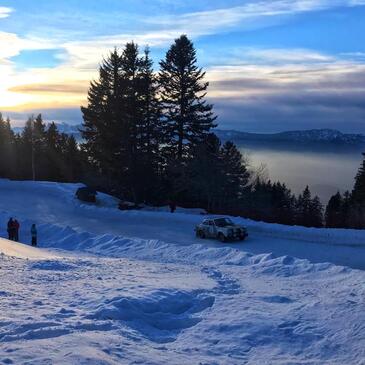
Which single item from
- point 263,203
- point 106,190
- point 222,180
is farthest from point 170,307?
point 106,190

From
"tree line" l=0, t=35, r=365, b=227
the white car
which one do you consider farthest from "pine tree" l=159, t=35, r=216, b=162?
the white car

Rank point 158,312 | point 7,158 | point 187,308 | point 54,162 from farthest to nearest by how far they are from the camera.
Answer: point 54,162
point 7,158
point 187,308
point 158,312

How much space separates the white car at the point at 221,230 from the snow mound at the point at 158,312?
46.6 ft

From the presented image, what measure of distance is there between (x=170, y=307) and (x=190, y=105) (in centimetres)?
4192

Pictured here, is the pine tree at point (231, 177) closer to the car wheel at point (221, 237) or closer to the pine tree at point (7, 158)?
the car wheel at point (221, 237)

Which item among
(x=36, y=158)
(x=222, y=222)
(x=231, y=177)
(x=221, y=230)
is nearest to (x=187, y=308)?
(x=221, y=230)

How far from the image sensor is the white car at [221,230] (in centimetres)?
2712

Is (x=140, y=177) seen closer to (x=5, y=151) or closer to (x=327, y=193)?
(x=5, y=151)

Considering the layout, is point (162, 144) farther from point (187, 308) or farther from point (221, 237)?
point (187, 308)

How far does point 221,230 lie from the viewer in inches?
1080

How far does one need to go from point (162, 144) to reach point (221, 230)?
26.7 meters

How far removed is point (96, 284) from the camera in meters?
14.4

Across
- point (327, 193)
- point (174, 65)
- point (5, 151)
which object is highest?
point (174, 65)

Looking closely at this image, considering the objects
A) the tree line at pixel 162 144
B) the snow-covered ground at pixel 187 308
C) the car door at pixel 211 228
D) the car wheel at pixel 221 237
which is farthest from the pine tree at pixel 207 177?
the snow-covered ground at pixel 187 308
